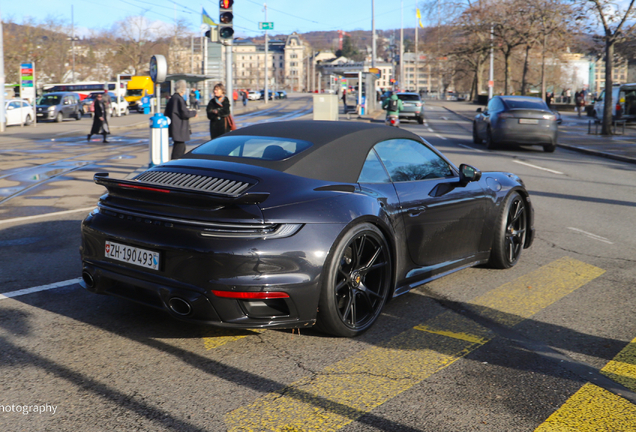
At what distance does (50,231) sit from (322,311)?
4769mm

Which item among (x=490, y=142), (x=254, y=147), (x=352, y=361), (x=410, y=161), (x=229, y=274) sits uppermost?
(x=254, y=147)

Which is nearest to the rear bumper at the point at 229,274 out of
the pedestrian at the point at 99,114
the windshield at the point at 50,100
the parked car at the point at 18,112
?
the pedestrian at the point at 99,114

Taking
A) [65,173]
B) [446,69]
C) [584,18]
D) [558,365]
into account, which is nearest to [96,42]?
[446,69]

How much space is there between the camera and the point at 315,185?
396 centimetres

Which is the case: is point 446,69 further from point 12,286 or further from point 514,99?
point 12,286

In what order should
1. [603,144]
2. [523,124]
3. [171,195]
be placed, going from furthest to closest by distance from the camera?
[603,144]
[523,124]
[171,195]

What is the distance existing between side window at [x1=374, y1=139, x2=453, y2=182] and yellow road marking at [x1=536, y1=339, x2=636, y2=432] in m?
1.94

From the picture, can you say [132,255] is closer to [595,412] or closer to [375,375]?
[375,375]

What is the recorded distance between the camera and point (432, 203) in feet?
15.6

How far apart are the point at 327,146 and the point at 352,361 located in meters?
1.50

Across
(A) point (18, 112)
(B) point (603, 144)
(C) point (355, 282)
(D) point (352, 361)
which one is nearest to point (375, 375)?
(D) point (352, 361)

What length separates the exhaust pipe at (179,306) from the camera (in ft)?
11.6

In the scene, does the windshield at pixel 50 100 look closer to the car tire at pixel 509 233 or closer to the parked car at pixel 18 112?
the parked car at pixel 18 112

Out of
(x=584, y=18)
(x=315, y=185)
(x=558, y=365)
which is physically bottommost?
(x=558, y=365)
